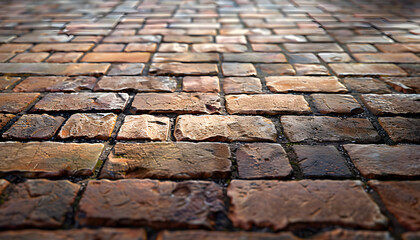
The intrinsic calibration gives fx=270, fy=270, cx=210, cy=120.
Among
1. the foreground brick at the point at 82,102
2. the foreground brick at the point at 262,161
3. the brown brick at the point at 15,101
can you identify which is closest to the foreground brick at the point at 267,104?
the foreground brick at the point at 262,161

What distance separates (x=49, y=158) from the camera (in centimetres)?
115

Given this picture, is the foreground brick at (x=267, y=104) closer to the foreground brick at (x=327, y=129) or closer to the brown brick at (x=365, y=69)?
the foreground brick at (x=327, y=129)

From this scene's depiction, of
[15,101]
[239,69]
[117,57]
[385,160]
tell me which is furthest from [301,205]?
[117,57]

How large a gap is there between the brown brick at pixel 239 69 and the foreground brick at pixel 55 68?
35.1 inches

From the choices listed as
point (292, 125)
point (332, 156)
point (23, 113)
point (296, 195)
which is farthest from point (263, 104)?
point (23, 113)

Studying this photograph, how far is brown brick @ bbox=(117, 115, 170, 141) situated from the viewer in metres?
1.30

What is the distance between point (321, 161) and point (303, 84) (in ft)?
2.57

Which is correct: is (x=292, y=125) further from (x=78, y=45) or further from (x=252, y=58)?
(x=78, y=45)

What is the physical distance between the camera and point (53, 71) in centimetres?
198

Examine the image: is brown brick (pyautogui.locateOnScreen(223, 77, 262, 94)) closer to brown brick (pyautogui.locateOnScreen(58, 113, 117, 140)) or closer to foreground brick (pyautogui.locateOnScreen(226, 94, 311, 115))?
foreground brick (pyautogui.locateOnScreen(226, 94, 311, 115))

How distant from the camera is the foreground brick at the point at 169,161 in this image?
1.09 metres

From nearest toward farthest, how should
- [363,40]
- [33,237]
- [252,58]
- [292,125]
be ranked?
1. [33,237]
2. [292,125]
3. [252,58]
4. [363,40]

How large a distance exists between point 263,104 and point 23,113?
1.33 m

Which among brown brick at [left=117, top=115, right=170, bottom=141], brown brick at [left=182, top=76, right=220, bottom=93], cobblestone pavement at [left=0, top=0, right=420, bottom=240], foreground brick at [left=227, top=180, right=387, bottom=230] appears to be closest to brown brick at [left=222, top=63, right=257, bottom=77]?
cobblestone pavement at [left=0, top=0, right=420, bottom=240]
